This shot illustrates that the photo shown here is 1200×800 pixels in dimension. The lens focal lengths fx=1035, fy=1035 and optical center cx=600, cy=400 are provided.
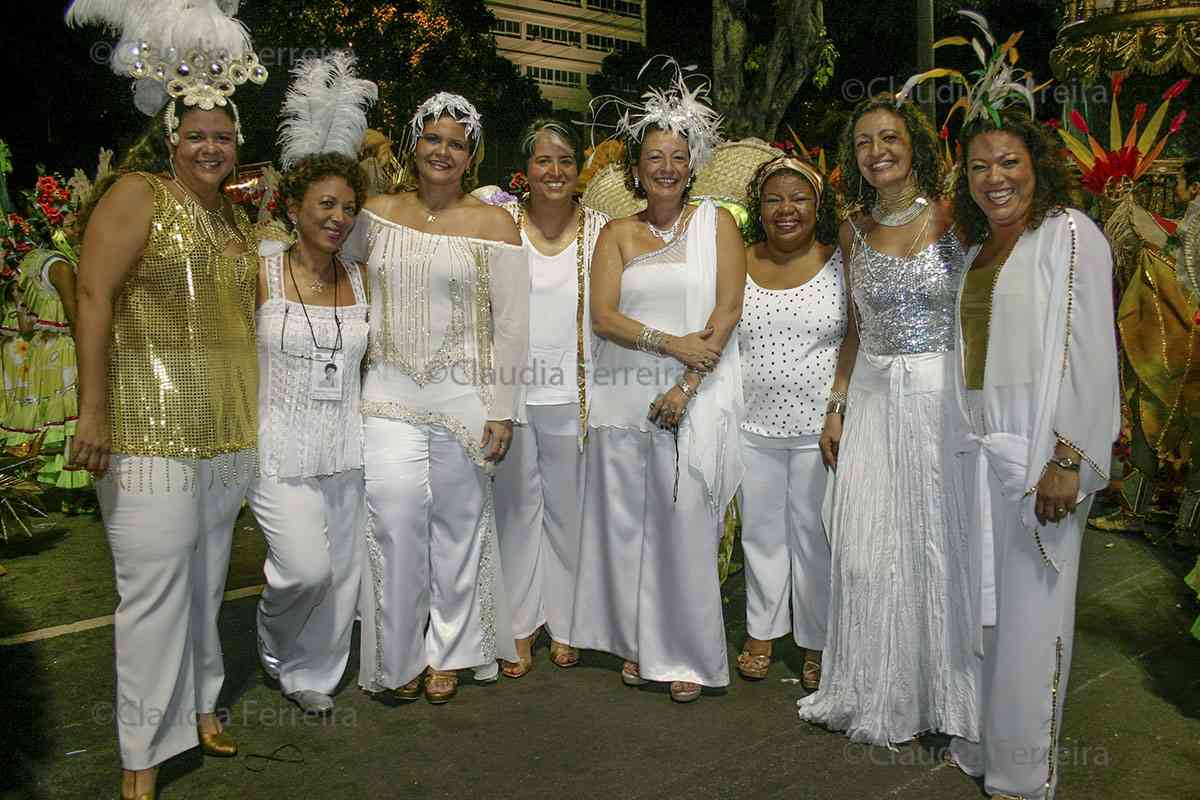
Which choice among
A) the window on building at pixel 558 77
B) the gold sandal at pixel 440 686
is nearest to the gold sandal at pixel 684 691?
the gold sandal at pixel 440 686

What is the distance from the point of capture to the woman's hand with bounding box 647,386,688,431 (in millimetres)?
3898

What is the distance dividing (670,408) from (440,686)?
1394mm

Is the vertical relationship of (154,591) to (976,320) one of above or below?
below

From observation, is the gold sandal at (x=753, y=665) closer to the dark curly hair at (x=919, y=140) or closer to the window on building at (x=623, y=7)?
the dark curly hair at (x=919, y=140)

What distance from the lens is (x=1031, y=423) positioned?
3.10 metres

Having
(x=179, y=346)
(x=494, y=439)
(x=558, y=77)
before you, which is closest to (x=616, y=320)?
(x=494, y=439)

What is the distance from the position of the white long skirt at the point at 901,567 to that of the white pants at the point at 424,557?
4.44ft

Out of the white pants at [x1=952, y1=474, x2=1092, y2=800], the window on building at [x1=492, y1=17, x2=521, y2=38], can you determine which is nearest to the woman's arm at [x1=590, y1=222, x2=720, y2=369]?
the white pants at [x1=952, y1=474, x2=1092, y2=800]

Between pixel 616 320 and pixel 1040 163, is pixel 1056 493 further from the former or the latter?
pixel 616 320

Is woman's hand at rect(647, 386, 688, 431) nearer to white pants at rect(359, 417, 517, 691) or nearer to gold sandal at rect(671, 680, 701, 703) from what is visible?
white pants at rect(359, 417, 517, 691)

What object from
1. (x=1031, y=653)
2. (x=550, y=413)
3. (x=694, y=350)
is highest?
(x=694, y=350)

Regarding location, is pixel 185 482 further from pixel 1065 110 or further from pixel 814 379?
pixel 1065 110

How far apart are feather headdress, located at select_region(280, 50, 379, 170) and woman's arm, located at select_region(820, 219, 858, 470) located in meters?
1.86

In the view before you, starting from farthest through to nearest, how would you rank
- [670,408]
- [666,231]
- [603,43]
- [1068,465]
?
Answer: [603,43], [666,231], [670,408], [1068,465]
